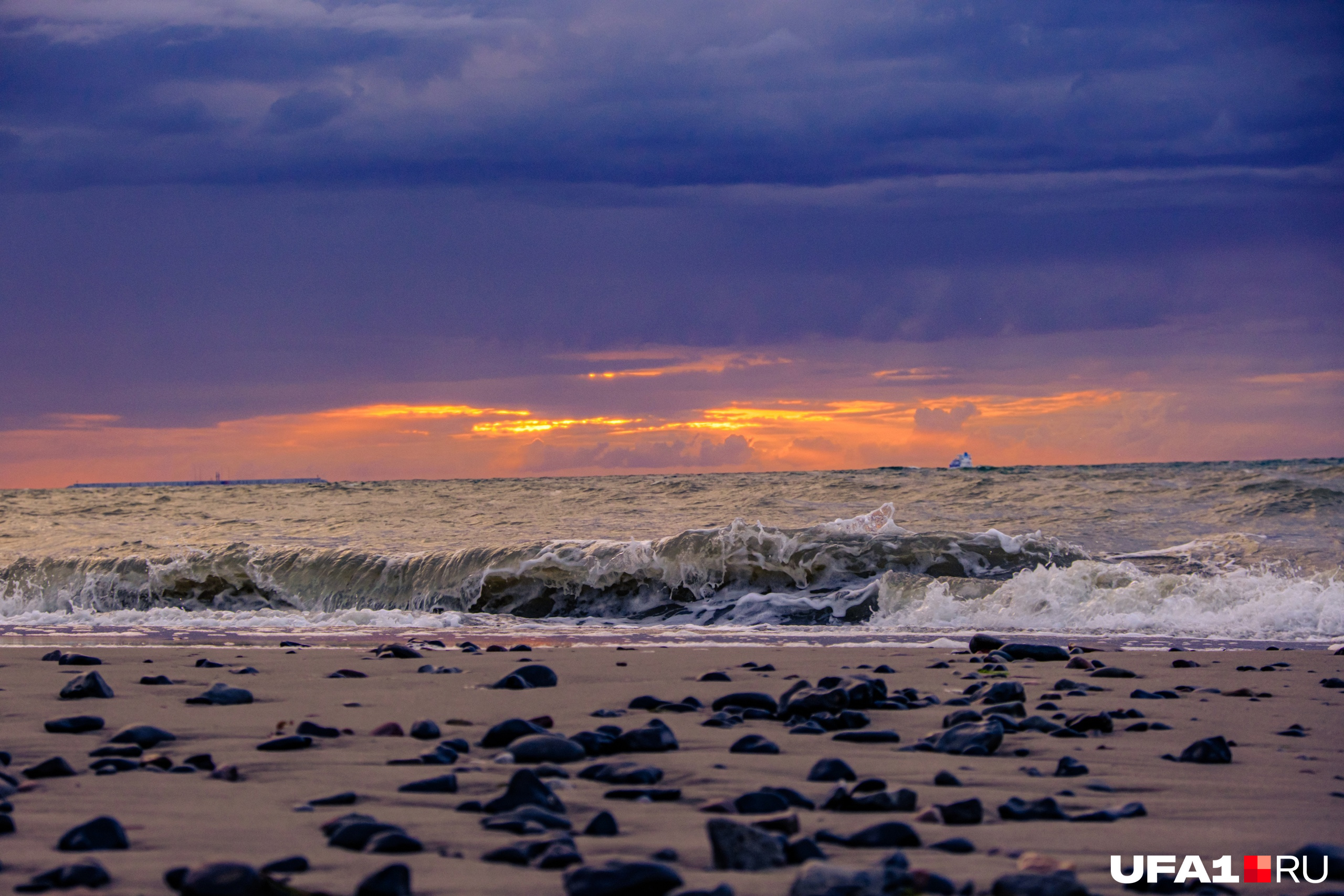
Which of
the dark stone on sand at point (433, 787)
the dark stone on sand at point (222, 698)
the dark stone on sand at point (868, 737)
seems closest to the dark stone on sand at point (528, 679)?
the dark stone on sand at point (222, 698)

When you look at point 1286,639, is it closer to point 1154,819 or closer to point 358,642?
point 1154,819

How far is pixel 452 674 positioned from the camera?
5715mm

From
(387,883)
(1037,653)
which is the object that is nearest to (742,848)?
(387,883)

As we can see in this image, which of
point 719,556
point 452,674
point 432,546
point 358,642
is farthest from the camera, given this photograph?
point 432,546

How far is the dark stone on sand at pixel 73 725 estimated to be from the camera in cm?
403

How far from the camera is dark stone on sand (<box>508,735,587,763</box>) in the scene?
3434 mm

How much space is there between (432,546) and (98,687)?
416 inches

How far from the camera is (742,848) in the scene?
2.23 metres

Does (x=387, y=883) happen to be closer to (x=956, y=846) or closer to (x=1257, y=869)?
(x=956, y=846)

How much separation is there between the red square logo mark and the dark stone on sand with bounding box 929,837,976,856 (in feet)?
1.94

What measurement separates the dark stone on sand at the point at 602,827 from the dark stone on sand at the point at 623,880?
449 mm

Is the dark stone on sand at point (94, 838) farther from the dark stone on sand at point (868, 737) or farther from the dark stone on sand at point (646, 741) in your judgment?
the dark stone on sand at point (868, 737)

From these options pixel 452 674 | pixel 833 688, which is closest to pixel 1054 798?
pixel 833 688

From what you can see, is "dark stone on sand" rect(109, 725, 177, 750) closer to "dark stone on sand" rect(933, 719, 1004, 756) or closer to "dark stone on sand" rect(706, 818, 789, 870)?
"dark stone on sand" rect(706, 818, 789, 870)
